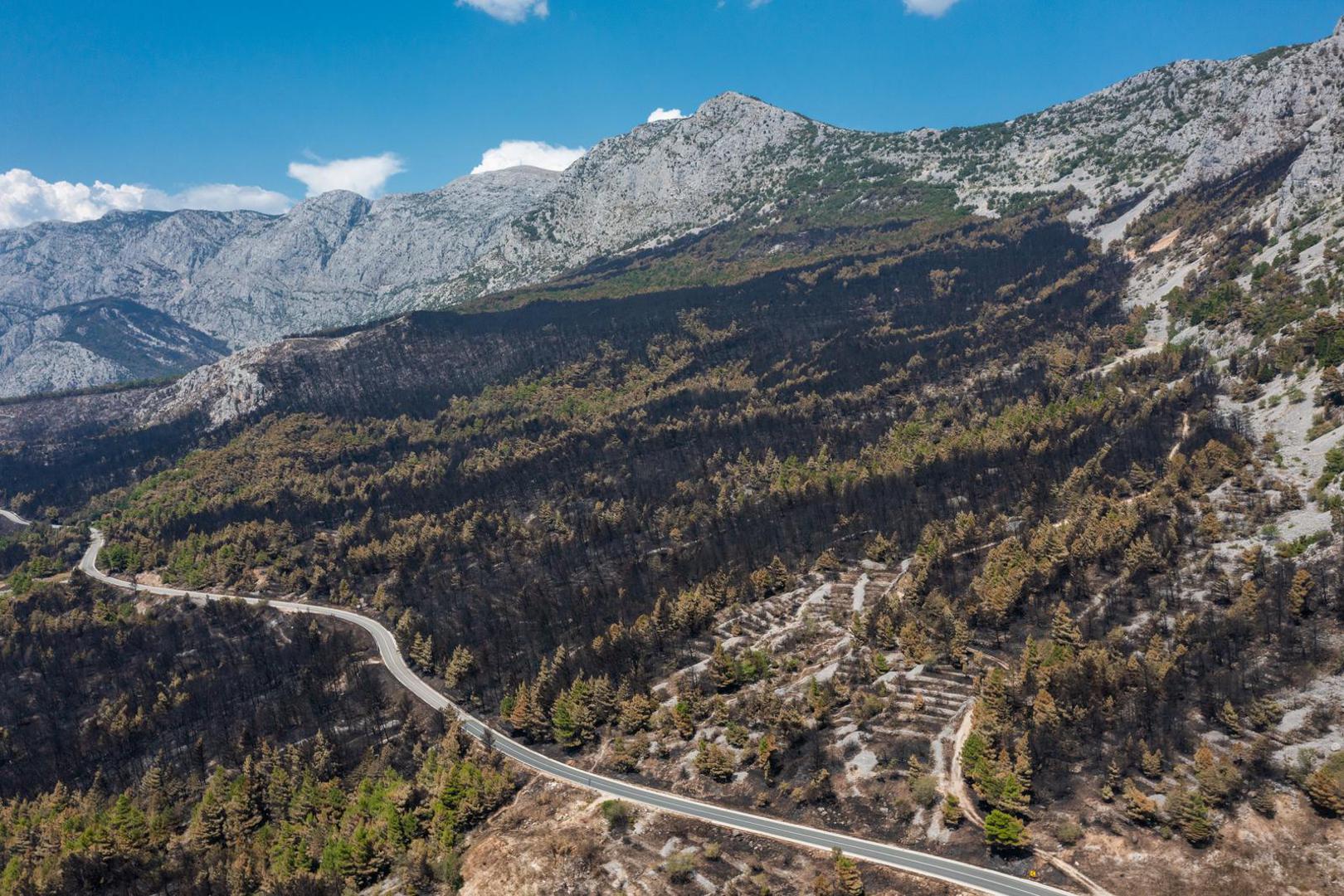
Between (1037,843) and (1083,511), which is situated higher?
(1083,511)

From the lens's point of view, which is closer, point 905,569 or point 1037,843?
point 1037,843

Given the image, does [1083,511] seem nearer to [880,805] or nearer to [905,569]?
[905,569]

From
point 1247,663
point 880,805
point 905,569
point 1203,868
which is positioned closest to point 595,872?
point 880,805

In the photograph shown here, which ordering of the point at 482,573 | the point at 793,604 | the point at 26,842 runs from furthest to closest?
the point at 482,573, the point at 793,604, the point at 26,842

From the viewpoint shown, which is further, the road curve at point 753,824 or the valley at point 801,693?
the valley at point 801,693

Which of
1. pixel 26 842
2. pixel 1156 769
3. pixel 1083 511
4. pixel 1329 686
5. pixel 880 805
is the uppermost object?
pixel 1083 511

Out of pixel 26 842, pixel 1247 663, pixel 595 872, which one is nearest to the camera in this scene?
pixel 595 872

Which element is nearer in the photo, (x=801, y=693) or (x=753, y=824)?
(x=753, y=824)

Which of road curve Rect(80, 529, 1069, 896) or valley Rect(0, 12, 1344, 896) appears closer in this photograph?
road curve Rect(80, 529, 1069, 896)

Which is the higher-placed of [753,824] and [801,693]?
[801,693]

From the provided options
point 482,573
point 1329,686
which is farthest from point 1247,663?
point 482,573
